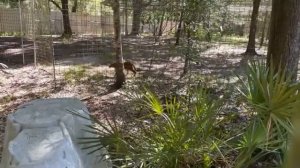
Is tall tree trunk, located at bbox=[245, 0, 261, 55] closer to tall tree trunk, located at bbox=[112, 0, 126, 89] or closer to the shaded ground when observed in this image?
the shaded ground

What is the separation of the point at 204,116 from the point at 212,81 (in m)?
4.06

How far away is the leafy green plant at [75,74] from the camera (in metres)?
7.14

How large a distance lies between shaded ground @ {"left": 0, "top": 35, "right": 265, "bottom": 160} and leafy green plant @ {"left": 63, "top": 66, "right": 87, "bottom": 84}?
0.10m

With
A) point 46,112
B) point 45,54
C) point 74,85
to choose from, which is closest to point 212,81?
point 74,85

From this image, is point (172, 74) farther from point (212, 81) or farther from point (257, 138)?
point (257, 138)

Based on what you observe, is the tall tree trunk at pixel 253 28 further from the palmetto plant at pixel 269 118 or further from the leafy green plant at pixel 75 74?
the palmetto plant at pixel 269 118

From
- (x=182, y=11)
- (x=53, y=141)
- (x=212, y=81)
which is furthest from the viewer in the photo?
(x=212, y=81)

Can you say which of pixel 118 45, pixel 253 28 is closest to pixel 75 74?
pixel 118 45

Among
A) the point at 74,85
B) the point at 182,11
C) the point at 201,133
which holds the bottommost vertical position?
the point at 74,85

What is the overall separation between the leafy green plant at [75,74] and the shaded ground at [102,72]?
0.10 m

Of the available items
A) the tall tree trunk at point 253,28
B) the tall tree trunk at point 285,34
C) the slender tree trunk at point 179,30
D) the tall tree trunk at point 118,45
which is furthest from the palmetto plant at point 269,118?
the tall tree trunk at point 253,28

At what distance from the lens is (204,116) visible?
8.30 ft

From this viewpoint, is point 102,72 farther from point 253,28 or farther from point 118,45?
point 253,28

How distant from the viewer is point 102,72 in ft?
25.9
